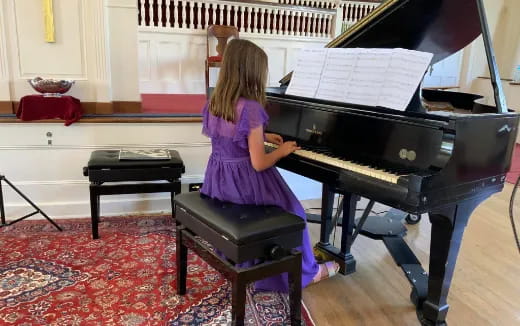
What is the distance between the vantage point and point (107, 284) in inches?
89.6

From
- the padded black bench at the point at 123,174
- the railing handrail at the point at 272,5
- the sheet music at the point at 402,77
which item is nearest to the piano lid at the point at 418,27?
the sheet music at the point at 402,77

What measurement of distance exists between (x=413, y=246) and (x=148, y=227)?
1.82 meters

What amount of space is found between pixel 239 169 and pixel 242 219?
0.32 meters

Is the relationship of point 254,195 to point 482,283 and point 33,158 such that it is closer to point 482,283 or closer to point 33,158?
point 482,283

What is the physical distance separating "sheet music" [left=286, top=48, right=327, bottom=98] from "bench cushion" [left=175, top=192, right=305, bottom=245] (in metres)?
0.70

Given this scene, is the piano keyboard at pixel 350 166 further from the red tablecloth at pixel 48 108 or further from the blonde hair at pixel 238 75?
the red tablecloth at pixel 48 108

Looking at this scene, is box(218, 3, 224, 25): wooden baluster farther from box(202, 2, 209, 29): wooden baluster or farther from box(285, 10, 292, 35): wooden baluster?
box(285, 10, 292, 35): wooden baluster

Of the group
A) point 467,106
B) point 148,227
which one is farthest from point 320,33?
point 148,227

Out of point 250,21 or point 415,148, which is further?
point 250,21

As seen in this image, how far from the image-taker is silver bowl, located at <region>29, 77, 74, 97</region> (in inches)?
118

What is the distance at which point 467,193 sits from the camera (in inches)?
69.8

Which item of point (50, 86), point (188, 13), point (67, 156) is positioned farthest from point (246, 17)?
point (67, 156)

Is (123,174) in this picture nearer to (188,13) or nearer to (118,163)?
(118,163)

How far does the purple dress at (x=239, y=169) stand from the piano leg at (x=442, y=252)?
681 mm
